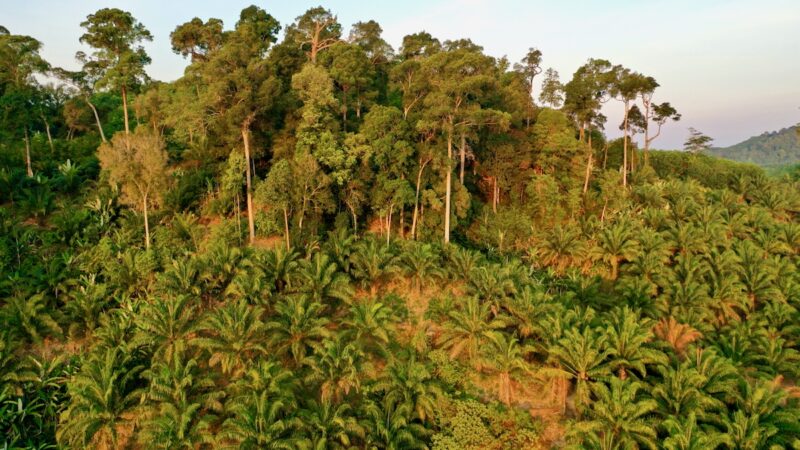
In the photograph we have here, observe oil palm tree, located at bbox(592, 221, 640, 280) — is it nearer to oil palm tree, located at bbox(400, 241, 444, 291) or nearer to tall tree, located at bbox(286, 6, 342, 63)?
oil palm tree, located at bbox(400, 241, 444, 291)

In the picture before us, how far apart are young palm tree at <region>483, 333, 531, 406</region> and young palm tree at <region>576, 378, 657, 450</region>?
2.89 meters

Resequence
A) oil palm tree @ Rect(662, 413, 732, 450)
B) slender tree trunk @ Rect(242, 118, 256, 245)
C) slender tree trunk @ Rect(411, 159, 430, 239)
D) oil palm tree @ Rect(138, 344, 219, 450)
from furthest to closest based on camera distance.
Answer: slender tree trunk @ Rect(411, 159, 430, 239) < slender tree trunk @ Rect(242, 118, 256, 245) < oil palm tree @ Rect(138, 344, 219, 450) < oil palm tree @ Rect(662, 413, 732, 450)

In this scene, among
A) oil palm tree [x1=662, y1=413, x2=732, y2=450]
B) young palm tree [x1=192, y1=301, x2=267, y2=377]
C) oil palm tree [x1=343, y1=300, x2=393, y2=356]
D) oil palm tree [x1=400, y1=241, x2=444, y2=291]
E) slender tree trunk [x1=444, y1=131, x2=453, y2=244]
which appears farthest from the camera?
slender tree trunk [x1=444, y1=131, x2=453, y2=244]

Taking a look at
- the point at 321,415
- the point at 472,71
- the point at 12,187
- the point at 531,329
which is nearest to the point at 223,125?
the point at 12,187

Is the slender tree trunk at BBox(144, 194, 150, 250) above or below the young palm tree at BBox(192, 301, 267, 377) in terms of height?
above

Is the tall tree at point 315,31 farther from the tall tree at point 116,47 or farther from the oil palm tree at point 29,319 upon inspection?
the oil palm tree at point 29,319

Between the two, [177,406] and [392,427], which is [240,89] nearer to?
[177,406]

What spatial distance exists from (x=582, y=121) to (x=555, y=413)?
2824cm

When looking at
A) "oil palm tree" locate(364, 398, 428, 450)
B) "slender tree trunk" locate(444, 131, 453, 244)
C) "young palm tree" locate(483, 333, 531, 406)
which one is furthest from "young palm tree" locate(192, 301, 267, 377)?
"slender tree trunk" locate(444, 131, 453, 244)

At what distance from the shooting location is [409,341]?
18625 mm

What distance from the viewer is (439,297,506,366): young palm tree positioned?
54.4 feet

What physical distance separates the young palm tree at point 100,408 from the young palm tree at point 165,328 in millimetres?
1183

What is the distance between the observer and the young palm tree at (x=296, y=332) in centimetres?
1611

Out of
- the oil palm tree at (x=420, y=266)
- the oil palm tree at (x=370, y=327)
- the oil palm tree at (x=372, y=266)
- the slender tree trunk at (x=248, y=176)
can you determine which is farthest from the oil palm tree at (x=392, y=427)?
the slender tree trunk at (x=248, y=176)
